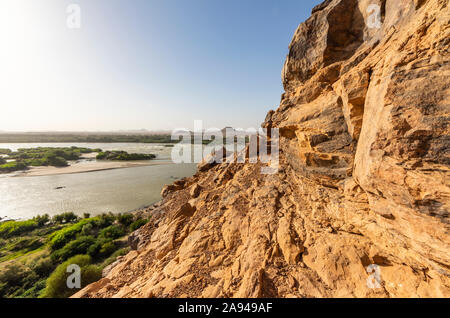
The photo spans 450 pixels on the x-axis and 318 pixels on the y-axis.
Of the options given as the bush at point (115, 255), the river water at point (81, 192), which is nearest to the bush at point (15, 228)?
the river water at point (81, 192)

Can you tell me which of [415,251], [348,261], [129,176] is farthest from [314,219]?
[129,176]

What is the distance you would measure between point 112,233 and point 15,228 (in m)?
11.1

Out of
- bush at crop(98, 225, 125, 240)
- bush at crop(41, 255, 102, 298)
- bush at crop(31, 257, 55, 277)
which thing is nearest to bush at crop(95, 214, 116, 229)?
bush at crop(98, 225, 125, 240)

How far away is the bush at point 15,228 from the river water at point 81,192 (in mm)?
3791

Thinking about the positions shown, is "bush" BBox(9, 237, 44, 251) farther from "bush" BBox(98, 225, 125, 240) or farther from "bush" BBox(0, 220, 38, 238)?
"bush" BBox(98, 225, 125, 240)

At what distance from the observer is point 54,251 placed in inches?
525

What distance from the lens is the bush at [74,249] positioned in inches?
490

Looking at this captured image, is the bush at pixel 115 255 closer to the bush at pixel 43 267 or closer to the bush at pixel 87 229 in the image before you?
the bush at pixel 43 267

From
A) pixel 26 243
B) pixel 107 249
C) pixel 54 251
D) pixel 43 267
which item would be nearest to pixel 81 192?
pixel 26 243

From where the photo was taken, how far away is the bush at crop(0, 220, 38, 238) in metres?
16.2

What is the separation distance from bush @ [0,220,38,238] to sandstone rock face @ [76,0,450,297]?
1908 centimetres

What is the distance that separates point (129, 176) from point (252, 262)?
127 feet

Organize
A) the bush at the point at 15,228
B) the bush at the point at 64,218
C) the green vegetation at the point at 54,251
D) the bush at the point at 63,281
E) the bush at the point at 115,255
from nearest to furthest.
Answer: the bush at the point at 63,281 → the green vegetation at the point at 54,251 → the bush at the point at 115,255 → the bush at the point at 15,228 → the bush at the point at 64,218

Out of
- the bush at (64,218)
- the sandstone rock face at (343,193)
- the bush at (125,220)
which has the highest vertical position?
the sandstone rock face at (343,193)
